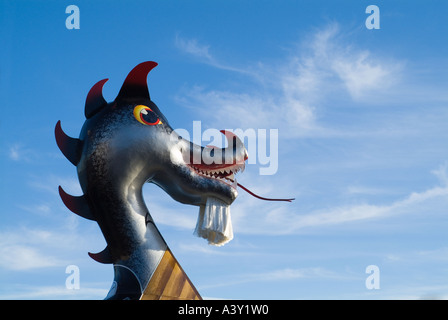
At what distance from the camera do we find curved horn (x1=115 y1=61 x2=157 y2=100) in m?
6.43

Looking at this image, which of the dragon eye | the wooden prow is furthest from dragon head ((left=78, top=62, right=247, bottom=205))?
the wooden prow

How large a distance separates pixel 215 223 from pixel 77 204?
164 cm

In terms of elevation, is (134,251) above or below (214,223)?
below

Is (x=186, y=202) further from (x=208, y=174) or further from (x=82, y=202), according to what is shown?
(x=82, y=202)

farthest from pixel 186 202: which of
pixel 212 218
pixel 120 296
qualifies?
pixel 120 296

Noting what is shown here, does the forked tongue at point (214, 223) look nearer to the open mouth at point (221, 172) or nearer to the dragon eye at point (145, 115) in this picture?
Result: the open mouth at point (221, 172)

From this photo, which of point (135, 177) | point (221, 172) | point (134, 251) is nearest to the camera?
point (134, 251)

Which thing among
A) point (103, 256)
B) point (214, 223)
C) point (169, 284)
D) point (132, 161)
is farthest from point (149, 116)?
point (169, 284)

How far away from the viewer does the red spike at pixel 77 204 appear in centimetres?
630

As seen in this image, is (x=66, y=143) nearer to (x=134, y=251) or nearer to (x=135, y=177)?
(x=135, y=177)

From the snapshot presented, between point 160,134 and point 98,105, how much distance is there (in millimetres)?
906

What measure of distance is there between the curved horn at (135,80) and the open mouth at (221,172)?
1.13 metres

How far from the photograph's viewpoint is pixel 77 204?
6320mm
